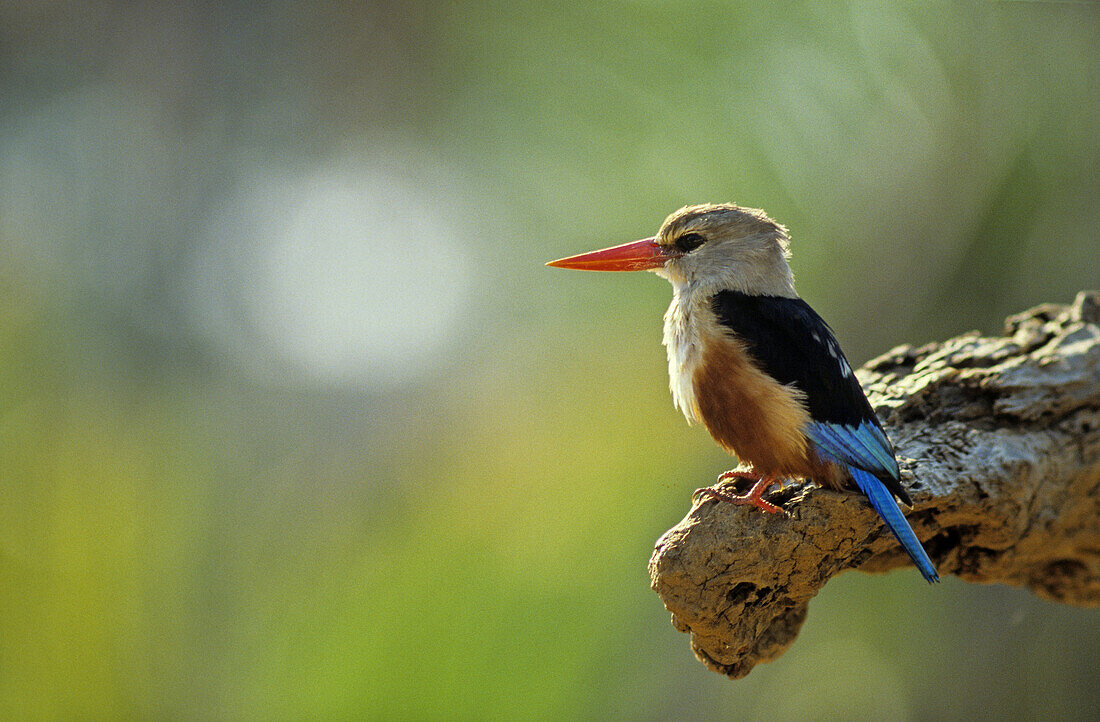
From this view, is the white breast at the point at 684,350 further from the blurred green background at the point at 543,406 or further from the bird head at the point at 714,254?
the blurred green background at the point at 543,406

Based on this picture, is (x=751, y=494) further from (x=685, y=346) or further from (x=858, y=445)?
(x=685, y=346)

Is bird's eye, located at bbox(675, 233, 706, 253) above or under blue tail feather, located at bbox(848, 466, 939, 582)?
above

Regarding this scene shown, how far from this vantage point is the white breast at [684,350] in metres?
2.47

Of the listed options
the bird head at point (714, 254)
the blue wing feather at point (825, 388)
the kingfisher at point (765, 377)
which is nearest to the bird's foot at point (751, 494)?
the kingfisher at point (765, 377)

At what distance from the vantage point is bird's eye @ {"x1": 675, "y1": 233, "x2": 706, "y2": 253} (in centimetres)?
274

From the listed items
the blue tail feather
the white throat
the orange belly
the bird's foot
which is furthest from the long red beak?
the blue tail feather

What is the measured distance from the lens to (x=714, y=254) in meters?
2.71

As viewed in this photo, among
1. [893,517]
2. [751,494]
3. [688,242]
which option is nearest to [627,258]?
[688,242]

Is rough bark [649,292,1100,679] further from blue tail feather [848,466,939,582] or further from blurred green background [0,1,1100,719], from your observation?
blurred green background [0,1,1100,719]

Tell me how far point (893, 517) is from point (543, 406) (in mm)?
2241

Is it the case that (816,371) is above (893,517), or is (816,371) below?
above

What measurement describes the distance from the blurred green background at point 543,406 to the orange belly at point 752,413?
1.47 m

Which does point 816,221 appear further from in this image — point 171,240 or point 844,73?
point 171,240

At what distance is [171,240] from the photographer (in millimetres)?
5332
